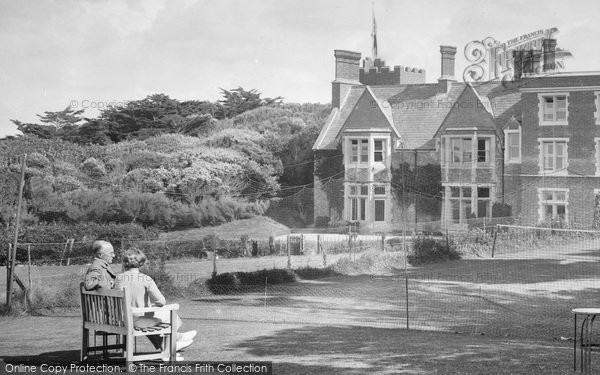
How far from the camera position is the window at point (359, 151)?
5025 centimetres

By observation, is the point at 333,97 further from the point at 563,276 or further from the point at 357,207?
the point at 563,276

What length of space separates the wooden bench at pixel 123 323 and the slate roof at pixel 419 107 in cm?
4019

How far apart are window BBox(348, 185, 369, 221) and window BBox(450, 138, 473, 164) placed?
17.1 ft

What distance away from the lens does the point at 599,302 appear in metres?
19.8

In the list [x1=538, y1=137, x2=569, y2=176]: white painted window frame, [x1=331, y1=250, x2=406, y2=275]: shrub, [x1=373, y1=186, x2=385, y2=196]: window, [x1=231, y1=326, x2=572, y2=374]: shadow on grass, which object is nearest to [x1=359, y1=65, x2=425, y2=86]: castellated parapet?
[x1=373, y1=186, x2=385, y2=196]: window

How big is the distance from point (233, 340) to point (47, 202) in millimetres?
32381

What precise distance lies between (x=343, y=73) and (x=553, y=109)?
44.5 ft

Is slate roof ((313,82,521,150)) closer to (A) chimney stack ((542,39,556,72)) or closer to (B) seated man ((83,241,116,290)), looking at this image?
(A) chimney stack ((542,39,556,72))

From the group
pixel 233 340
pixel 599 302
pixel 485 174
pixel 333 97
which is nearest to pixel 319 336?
pixel 233 340

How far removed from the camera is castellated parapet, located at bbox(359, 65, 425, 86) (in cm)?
5742

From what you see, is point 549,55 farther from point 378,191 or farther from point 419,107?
point 378,191

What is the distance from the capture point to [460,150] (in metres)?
48.3

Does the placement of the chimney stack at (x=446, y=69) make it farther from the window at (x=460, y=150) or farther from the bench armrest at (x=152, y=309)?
the bench armrest at (x=152, y=309)

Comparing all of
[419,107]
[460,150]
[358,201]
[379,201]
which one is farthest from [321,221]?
[419,107]
